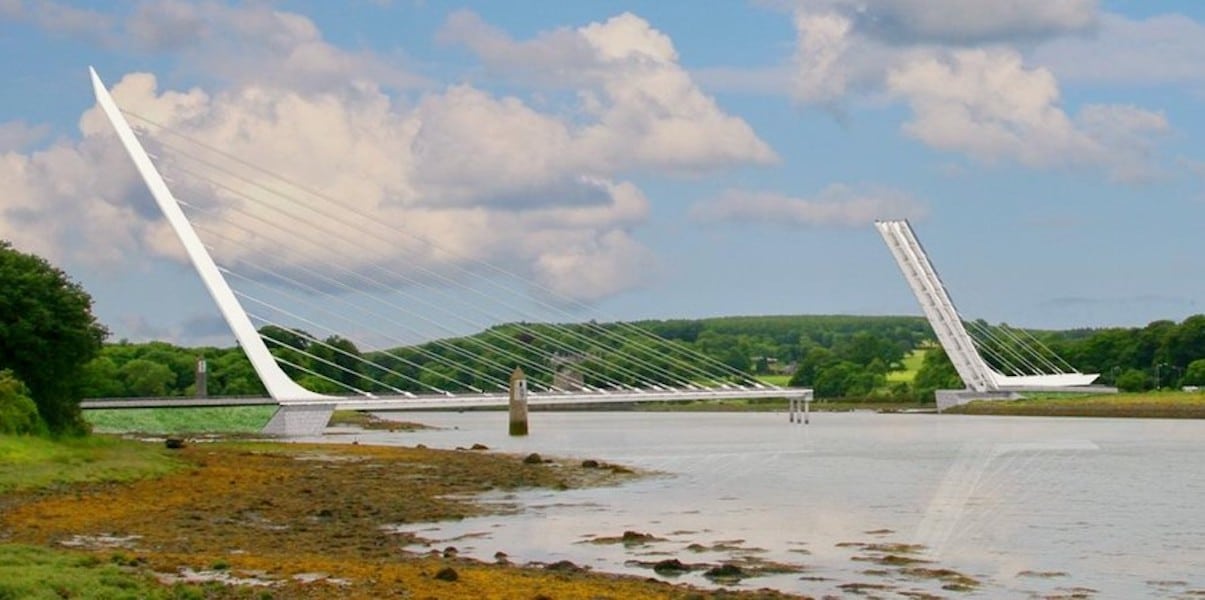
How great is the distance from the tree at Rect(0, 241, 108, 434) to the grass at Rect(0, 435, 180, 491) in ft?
4.64

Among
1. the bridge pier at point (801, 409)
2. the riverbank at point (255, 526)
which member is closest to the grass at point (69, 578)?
the riverbank at point (255, 526)

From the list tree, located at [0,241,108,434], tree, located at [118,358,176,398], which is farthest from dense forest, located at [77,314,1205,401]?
tree, located at [0,241,108,434]

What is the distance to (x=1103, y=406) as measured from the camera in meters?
129

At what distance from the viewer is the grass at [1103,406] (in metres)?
119

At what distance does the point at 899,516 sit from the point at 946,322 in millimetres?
109874

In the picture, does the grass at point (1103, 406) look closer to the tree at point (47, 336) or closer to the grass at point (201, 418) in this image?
the grass at point (201, 418)

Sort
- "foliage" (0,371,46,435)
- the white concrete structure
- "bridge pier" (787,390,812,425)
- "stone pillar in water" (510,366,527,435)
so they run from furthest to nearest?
"bridge pier" (787,390,812,425), "stone pillar in water" (510,366,527,435), the white concrete structure, "foliage" (0,371,46,435)

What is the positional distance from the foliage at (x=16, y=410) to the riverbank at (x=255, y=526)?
69cm

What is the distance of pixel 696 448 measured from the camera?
72.9 meters

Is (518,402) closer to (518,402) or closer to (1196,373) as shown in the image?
(518,402)

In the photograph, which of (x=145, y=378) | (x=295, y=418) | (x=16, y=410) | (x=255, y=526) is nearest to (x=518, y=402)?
(x=295, y=418)

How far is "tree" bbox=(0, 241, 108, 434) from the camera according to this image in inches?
1810

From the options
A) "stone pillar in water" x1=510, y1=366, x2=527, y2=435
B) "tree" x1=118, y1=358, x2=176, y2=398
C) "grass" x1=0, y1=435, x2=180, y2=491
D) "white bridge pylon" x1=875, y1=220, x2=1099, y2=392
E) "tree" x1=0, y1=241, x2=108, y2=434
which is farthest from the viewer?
"white bridge pylon" x1=875, y1=220, x2=1099, y2=392

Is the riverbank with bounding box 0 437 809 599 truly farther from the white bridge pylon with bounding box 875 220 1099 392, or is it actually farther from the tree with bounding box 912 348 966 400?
the tree with bounding box 912 348 966 400
